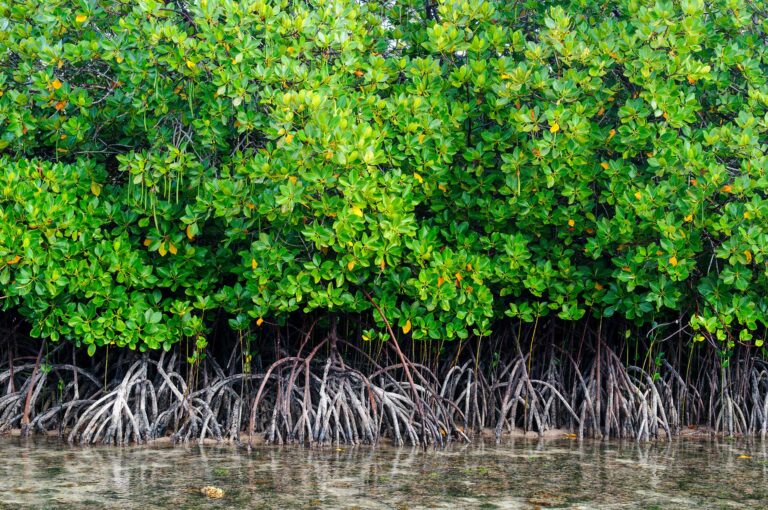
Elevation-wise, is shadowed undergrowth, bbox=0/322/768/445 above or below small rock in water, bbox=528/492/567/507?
above

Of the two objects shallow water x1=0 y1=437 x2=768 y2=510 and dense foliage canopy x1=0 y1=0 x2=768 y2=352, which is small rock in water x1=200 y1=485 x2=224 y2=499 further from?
dense foliage canopy x1=0 y1=0 x2=768 y2=352

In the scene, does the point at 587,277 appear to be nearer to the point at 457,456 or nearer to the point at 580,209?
the point at 580,209

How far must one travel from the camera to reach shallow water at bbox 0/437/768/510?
5.03 metres

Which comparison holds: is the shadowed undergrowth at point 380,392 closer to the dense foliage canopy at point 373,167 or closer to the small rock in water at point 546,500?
the dense foliage canopy at point 373,167

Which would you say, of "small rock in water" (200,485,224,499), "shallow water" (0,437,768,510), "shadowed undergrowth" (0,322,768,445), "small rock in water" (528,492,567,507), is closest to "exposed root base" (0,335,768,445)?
"shadowed undergrowth" (0,322,768,445)

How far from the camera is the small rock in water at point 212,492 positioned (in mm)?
5062

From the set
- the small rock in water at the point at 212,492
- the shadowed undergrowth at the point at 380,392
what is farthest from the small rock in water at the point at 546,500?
the shadowed undergrowth at the point at 380,392

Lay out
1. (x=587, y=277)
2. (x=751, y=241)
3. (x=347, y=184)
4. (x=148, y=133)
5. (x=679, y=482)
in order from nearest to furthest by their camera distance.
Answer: (x=679, y=482), (x=347, y=184), (x=751, y=241), (x=148, y=133), (x=587, y=277)

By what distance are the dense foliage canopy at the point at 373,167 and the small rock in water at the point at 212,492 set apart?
6.02 feet

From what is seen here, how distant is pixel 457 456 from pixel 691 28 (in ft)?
10.6

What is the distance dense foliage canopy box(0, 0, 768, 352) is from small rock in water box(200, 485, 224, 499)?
1834mm

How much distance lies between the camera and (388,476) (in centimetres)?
576

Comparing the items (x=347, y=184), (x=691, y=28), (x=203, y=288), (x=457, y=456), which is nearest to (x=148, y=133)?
(x=203, y=288)

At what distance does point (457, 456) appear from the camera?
6.68 meters
